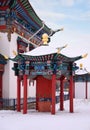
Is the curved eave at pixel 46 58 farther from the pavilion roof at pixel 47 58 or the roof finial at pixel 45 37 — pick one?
the roof finial at pixel 45 37

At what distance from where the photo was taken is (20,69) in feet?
57.4

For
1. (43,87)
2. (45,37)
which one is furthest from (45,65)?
(43,87)

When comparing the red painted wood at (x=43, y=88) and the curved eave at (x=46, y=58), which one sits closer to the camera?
the curved eave at (x=46, y=58)

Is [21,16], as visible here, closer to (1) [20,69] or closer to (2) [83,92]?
(1) [20,69]

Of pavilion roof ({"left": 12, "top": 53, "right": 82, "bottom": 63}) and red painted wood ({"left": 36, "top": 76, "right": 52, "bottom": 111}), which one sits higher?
pavilion roof ({"left": 12, "top": 53, "right": 82, "bottom": 63})

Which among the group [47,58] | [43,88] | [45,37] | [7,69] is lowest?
[43,88]

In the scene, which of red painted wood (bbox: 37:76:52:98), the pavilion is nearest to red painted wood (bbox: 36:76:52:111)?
red painted wood (bbox: 37:76:52:98)

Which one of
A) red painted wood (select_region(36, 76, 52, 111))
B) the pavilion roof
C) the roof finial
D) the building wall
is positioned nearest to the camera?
the pavilion roof

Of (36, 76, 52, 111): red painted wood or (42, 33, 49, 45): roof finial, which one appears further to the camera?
(36, 76, 52, 111): red painted wood

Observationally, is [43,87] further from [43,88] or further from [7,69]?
[7,69]

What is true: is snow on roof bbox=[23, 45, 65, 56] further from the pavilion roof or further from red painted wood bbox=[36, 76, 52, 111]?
red painted wood bbox=[36, 76, 52, 111]

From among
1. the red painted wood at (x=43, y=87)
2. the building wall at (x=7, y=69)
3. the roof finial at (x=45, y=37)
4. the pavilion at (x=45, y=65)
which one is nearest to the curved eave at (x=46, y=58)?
the pavilion at (x=45, y=65)

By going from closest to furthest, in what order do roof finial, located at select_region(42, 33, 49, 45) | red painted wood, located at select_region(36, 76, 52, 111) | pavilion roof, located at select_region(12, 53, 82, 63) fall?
pavilion roof, located at select_region(12, 53, 82, 63) → roof finial, located at select_region(42, 33, 49, 45) → red painted wood, located at select_region(36, 76, 52, 111)
